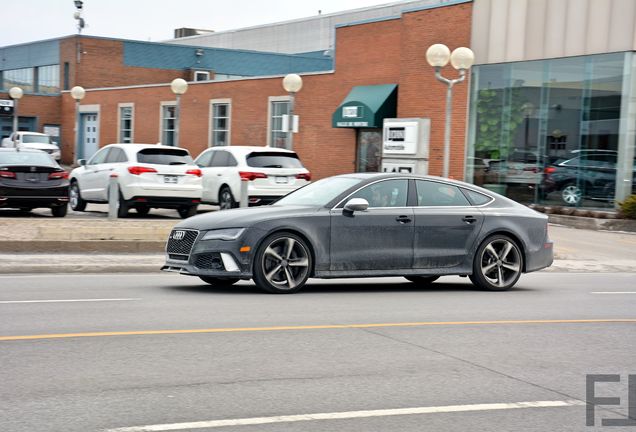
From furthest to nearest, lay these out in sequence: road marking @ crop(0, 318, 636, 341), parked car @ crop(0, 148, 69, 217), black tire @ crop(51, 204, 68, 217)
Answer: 1. black tire @ crop(51, 204, 68, 217)
2. parked car @ crop(0, 148, 69, 217)
3. road marking @ crop(0, 318, 636, 341)

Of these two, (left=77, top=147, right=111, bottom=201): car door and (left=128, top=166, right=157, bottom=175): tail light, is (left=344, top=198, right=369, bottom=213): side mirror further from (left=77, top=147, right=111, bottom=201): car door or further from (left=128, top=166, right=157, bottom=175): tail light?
(left=77, top=147, right=111, bottom=201): car door

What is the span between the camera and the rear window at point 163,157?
74.1ft

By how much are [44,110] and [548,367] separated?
56.7 metres

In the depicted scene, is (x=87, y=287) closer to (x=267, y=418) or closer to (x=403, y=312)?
(x=403, y=312)

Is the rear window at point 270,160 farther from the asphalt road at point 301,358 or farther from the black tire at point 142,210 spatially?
the asphalt road at point 301,358

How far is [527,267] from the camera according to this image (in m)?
13.4

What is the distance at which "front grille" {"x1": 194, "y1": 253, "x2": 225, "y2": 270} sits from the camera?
11.6m

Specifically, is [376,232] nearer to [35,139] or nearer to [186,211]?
[186,211]

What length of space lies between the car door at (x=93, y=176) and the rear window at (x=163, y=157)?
1.41 m

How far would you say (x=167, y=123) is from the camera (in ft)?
158

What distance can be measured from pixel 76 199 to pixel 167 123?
2353 cm

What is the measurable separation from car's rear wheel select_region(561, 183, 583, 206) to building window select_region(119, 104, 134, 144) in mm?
29615

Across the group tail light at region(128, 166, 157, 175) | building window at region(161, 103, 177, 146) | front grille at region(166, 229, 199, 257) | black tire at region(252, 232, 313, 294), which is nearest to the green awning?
tail light at region(128, 166, 157, 175)

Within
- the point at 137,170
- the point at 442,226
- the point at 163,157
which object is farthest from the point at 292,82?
the point at 442,226
